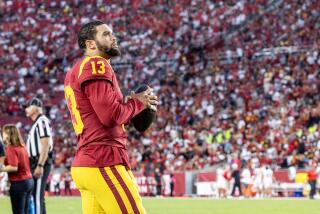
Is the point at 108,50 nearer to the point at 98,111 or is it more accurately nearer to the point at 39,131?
the point at 98,111

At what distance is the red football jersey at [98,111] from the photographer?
5.66 meters

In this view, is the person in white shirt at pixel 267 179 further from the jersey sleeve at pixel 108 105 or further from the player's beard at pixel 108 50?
the jersey sleeve at pixel 108 105

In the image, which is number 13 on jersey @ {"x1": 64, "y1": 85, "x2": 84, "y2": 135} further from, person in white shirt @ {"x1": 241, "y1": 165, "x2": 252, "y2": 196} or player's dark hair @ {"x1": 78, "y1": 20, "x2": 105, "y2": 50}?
person in white shirt @ {"x1": 241, "y1": 165, "x2": 252, "y2": 196}

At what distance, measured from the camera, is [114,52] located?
5910 millimetres

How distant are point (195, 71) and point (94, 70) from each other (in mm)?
32324

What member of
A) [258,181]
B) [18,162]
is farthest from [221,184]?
[18,162]

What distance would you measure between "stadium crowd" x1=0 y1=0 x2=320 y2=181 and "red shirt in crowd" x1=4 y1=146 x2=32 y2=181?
1945 cm

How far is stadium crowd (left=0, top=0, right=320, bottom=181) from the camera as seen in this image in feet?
105

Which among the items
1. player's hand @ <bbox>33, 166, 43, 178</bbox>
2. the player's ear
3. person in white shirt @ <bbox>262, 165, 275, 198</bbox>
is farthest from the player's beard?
person in white shirt @ <bbox>262, 165, 275, 198</bbox>

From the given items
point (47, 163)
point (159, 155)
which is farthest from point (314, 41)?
point (47, 163)

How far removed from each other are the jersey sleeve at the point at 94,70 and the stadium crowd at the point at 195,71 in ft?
78.3

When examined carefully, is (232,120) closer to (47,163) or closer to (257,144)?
(257,144)

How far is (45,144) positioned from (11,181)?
867mm

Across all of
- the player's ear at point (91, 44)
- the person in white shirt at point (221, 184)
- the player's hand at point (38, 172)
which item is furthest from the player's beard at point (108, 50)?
the person in white shirt at point (221, 184)
